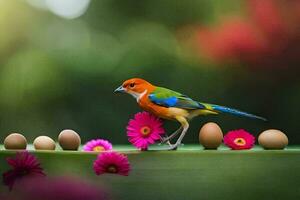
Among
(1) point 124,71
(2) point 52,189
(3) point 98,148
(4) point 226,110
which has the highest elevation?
(1) point 124,71

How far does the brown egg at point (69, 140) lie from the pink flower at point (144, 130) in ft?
0.49

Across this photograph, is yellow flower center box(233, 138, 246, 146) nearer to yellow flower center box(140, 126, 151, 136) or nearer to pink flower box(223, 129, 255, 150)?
pink flower box(223, 129, 255, 150)

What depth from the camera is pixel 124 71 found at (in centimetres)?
157

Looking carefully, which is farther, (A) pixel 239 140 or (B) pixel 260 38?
(B) pixel 260 38

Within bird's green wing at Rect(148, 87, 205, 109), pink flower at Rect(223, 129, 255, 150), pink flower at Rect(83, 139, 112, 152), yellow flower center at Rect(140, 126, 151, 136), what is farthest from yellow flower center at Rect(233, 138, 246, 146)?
pink flower at Rect(83, 139, 112, 152)

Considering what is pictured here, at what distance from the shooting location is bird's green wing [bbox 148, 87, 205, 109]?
1.43 meters

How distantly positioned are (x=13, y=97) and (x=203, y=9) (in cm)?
63

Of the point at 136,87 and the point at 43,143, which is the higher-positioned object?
the point at 136,87

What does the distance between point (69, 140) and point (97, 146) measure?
0.30 feet

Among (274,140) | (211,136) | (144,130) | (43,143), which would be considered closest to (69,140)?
(43,143)

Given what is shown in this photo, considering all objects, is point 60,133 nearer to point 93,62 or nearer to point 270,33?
point 93,62

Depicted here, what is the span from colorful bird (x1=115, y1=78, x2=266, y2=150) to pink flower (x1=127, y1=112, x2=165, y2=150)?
3cm

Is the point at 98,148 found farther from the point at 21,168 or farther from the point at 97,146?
the point at 21,168

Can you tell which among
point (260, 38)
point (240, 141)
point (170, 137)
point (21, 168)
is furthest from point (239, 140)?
point (21, 168)
